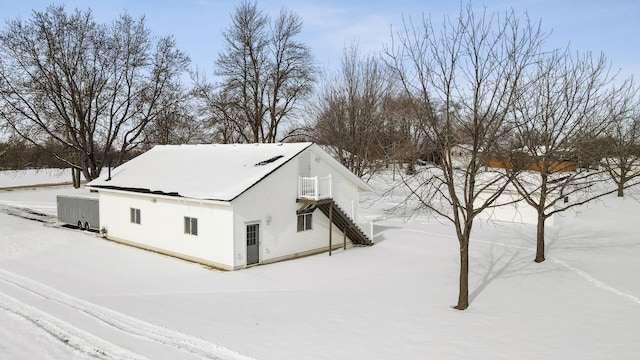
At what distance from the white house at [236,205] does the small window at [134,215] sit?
0.05 meters

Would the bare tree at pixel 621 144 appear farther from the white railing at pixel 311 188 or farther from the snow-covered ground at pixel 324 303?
the white railing at pixel 311 188

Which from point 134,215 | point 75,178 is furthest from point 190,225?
point 75,178

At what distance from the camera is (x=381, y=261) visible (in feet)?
63.5

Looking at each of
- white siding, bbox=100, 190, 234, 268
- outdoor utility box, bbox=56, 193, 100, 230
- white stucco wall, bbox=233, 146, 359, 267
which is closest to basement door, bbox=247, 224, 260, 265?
white stucco wall, bbox=233, 146, 359, 267

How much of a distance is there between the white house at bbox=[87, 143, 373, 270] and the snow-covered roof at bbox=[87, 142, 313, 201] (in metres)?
0.06

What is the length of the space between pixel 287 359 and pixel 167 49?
34841 millimetres

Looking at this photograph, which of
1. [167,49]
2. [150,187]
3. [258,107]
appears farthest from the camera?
[258,107]

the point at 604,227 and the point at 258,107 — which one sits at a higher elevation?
the point at 258,107

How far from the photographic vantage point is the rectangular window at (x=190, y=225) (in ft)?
61.1

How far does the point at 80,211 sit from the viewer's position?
25578mm

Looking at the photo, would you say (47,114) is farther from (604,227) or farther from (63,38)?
(604,227)

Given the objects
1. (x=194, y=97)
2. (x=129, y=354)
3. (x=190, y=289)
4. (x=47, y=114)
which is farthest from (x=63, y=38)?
(x=129, y=354)

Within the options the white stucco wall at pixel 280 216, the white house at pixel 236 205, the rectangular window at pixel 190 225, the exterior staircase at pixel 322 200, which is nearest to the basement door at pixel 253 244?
the white house at pixel 236 205

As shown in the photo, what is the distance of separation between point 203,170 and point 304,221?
17.4 ft
